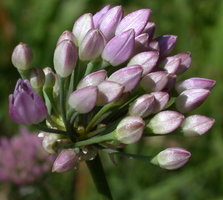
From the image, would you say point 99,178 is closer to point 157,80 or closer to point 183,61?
point 157,80

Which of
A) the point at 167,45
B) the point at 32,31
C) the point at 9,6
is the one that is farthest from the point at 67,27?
the point at 167,45

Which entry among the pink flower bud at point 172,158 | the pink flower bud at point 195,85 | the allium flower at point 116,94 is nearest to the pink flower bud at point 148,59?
the allium flower at point 116,94

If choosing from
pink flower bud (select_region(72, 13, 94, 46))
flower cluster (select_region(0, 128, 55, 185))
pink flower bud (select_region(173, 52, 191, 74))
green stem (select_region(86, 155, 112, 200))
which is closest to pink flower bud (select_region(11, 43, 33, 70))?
pink flower bud (select_region(72, 13, 94, 46))

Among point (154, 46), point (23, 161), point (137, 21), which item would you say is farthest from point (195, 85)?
point (23, 161)

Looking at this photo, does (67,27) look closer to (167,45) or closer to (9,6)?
(9,6)

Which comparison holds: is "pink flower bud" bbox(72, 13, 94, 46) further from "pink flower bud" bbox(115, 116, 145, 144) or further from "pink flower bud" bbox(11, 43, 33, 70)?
"pink flower bud" bbox(115, 116, 145, 144)
